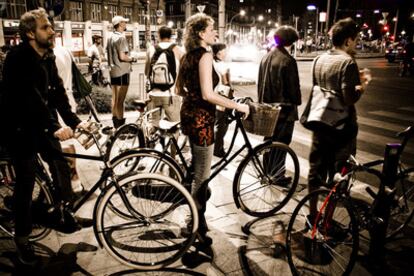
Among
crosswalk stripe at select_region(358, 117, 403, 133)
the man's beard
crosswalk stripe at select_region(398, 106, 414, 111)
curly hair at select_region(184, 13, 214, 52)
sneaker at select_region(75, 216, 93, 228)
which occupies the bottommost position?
sneaker at select_region(75, 216, 93, 228)

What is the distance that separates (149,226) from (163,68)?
2.60m

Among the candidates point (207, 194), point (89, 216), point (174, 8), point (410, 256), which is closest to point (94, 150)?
point (89, 216)

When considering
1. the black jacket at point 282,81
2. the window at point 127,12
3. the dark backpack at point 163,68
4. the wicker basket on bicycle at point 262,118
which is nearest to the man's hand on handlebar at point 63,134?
the wicker basket on bicycle at point 262,118

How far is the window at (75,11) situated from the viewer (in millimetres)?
47406

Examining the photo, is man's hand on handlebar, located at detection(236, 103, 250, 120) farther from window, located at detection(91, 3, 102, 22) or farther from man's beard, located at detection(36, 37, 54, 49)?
window, located at detection(91, 3, 102, 22)

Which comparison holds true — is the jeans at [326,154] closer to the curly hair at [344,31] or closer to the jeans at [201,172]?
the curly hair at [344,31]

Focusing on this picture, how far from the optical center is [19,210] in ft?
11.0

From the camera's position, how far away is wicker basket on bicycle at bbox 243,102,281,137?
3826 mm

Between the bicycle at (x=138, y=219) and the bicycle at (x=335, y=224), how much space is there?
1.09m

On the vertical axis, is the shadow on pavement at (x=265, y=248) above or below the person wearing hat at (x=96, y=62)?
below

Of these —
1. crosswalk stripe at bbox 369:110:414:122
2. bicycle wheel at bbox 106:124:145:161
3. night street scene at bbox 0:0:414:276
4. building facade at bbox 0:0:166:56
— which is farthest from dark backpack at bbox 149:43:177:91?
building facade at bbox 0:0:166:56

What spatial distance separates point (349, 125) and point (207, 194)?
170 cm

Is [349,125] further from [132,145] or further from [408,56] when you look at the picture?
[408,56]

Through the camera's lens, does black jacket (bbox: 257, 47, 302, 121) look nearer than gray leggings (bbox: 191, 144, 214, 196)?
No
